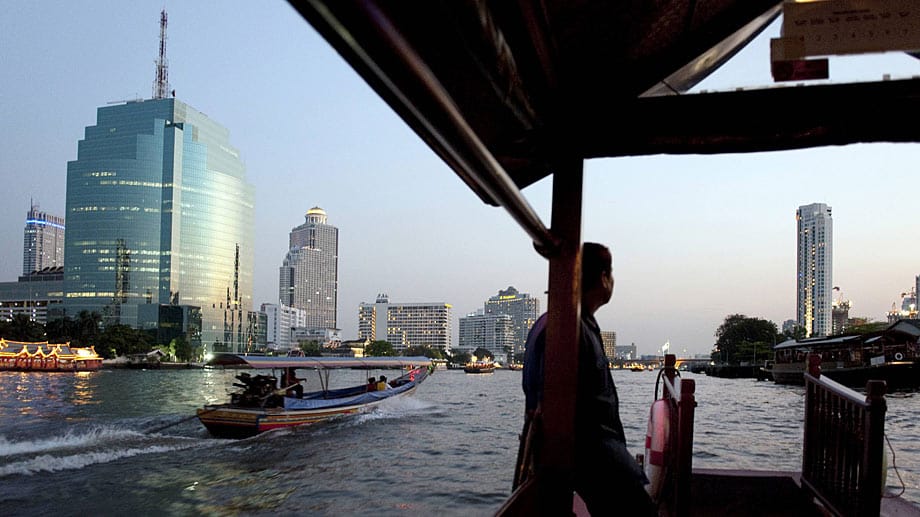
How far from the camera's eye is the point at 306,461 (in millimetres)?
15781

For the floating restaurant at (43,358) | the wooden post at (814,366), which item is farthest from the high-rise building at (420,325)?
the wooden post at (814,366)

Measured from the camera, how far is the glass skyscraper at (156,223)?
10950cm

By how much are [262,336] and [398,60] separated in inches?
5620

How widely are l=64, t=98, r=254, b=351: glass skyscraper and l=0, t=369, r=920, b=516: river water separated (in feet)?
301

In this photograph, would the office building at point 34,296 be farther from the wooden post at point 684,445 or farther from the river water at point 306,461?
the wooden post at point 684,445

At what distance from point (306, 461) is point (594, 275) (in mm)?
14914

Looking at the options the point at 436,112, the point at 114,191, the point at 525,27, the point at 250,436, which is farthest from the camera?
the point at 114,191

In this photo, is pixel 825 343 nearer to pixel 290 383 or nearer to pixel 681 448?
pixel 290 383

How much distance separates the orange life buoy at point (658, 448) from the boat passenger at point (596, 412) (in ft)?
6.91

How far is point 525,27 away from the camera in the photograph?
191 cm

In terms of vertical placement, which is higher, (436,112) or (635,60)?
(635,60)

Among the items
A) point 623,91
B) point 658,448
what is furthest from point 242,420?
point 623,91

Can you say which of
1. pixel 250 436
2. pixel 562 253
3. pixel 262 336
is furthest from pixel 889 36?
pixel 262 336

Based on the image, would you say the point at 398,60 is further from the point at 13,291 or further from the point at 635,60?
the point at 13,291
